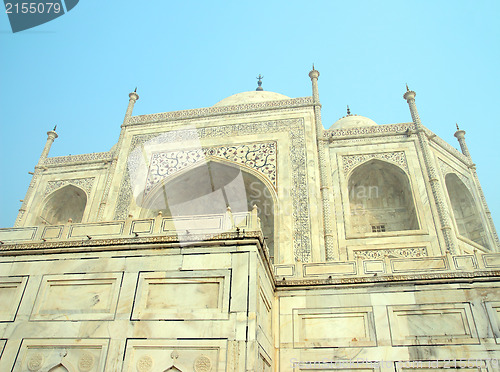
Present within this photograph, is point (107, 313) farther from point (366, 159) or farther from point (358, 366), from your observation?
point (366, 159)

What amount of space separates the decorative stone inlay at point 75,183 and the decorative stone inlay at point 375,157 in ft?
25.2

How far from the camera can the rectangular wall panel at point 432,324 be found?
6152 mm

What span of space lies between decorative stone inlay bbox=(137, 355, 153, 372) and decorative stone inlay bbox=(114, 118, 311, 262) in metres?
5.00

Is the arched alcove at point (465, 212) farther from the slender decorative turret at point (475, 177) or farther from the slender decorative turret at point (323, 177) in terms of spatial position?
the slender decorative turret at point (323, 177)

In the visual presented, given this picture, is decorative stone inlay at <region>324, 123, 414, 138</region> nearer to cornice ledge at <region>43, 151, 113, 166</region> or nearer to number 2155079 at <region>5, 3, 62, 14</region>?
cornice ledge at <region>43, 151, 113, 166</region>

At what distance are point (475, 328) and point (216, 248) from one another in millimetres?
4021

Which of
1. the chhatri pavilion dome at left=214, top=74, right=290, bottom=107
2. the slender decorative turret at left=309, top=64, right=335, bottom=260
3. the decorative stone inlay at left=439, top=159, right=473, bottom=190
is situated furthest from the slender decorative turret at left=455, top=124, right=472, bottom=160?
the chhatri pavilion dome at left=214, top=74, right=290, bottom=107

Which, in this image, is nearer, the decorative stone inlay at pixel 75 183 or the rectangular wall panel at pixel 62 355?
the rectangular wall panel at pixel 62 355

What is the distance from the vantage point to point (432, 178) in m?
10.7

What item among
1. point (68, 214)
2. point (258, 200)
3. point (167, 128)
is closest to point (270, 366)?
point (258, 200)

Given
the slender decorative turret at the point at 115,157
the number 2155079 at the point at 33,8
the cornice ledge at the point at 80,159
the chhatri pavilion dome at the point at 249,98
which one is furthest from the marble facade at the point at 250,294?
the cornice ledge at the point at 80,159

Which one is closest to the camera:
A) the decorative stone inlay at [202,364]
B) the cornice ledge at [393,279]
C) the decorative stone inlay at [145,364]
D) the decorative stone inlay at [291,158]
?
the decorative stone inlay at [202,364]

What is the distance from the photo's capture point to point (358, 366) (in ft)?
20.2

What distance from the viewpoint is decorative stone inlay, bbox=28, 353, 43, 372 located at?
536 cm
